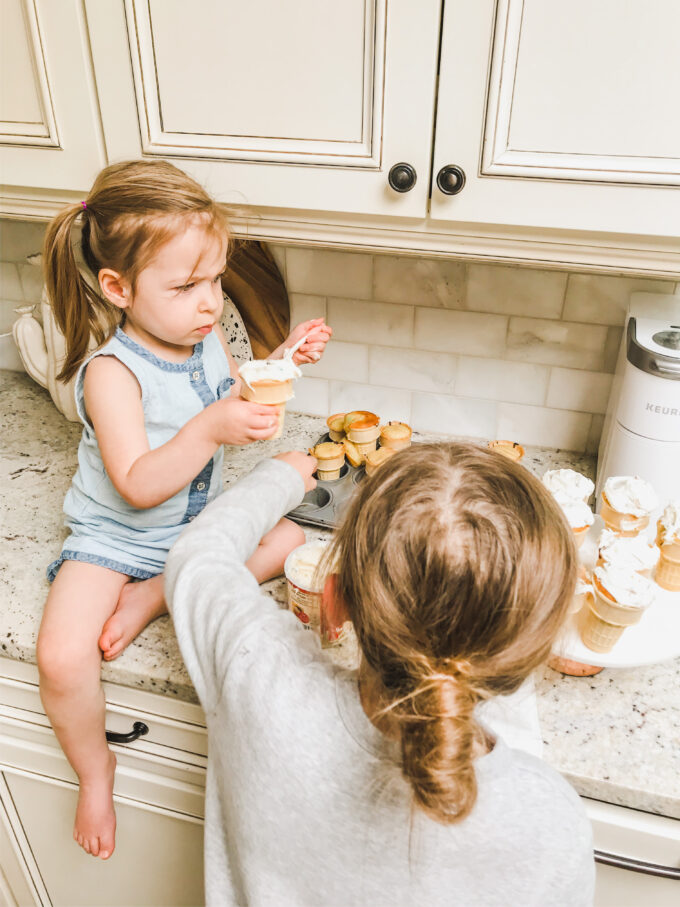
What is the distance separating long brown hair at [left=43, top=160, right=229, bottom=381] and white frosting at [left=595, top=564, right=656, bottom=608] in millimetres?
665

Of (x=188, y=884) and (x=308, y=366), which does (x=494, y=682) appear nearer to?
(x=188, y=884)

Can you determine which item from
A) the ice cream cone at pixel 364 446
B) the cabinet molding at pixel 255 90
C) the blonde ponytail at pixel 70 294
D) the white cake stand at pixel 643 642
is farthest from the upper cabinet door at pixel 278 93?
the white cake stand at pixel 643 642

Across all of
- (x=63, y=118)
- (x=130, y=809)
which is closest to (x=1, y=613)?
(x=130, y=809)

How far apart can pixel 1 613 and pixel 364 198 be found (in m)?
0.77

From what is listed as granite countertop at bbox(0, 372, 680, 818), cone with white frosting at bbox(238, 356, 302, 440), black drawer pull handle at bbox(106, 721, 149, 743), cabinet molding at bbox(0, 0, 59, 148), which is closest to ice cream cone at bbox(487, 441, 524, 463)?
granite countertop at bbox(0, 372, 680, 818)

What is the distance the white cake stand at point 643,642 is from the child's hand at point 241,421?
1.40 feet

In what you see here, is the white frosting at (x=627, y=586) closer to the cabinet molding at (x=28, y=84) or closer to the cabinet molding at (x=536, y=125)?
the cabinet molding at (x=536, y=125)

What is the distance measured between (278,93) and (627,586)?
29.3 inches

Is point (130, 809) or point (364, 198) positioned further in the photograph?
point (130, 809)

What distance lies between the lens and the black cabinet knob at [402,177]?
0.83 m

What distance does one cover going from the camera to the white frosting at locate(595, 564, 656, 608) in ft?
2.39

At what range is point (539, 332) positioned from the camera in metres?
1.22

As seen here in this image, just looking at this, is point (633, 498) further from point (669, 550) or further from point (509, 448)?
point (509, 448)

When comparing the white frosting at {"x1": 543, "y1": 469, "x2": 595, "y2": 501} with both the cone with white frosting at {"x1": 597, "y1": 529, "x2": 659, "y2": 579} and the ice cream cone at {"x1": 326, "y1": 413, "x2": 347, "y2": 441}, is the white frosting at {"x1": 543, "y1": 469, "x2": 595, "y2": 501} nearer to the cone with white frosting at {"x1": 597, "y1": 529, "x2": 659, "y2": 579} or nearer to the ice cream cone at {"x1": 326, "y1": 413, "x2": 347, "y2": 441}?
the cone with white frosting at {"x1": 597, "y1": 529, "x2": 659, "y2": 579}
